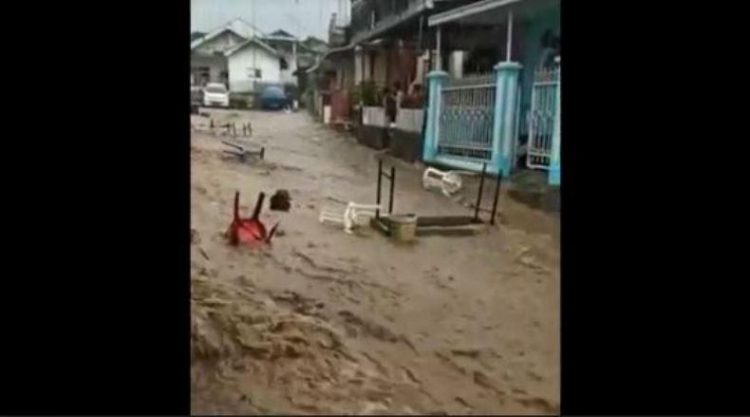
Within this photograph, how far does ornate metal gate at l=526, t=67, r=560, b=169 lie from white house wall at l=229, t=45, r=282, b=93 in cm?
55

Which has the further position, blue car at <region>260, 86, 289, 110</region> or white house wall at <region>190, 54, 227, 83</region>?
blue car at <region>260, 86, 289, 110</region>

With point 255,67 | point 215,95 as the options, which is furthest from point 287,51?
point 215,95

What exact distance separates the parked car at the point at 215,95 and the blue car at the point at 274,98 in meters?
0.09

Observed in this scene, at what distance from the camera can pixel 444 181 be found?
5.23 feet

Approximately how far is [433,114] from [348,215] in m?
0.30

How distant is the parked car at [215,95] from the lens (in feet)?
4.94

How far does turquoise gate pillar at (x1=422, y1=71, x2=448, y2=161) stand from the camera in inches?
62.4

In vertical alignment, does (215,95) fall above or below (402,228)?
above

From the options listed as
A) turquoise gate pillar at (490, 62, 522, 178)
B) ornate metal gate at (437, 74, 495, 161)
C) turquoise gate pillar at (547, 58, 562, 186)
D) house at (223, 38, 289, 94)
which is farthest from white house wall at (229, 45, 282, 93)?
turquoise gate pillar at (547, 58, 562, 186)

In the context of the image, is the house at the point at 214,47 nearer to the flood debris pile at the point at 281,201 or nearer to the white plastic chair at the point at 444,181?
the flood debris pile at the point at 281,201

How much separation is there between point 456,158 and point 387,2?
0.37 m

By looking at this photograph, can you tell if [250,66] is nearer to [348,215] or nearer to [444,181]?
[348,215]

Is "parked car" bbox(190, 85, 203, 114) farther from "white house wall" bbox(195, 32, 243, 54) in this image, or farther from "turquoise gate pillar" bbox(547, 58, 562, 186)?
"turquoise gate pillar" bbox(547, 58, 562, 186)
